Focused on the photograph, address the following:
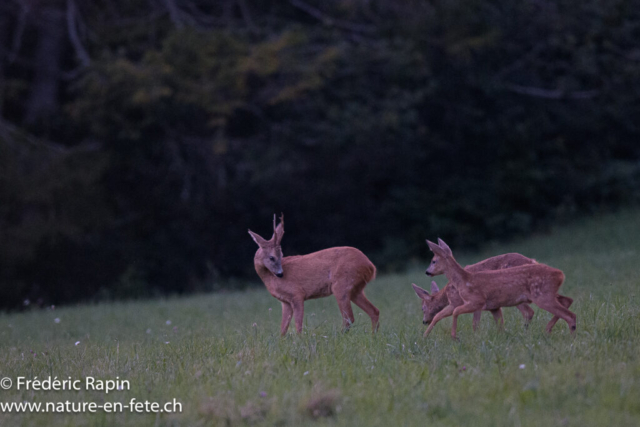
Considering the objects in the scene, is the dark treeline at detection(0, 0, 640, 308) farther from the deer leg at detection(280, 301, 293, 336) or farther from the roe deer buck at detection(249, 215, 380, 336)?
the roe deer buck at detection(249, 215, 380, 336)

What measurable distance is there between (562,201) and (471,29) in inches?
284

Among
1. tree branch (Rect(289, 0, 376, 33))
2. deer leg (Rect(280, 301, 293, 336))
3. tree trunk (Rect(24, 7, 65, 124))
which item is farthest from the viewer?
tree branch (Rect(289, 0, 376, 33))

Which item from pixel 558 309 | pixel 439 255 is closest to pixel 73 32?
pixel 439 255

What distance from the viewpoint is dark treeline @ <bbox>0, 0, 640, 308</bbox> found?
64.2 ft

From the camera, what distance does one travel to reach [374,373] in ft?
18.0

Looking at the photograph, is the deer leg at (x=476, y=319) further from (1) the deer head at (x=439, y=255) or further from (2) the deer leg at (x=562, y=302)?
(2) the deer leg at (x=562, y=302)

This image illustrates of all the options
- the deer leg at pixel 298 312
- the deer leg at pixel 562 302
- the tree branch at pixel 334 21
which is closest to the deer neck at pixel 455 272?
the deer leg at pixel 562 302

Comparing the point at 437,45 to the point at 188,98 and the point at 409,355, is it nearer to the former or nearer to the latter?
the point at 188,98

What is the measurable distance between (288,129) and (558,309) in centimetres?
1624

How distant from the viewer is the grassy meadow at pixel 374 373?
4578mm

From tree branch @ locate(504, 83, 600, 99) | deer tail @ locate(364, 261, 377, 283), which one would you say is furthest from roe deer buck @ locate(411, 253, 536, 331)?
tree branch @ locate(504, 83, 600, 99)

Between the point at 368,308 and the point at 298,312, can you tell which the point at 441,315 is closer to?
the point at 368,308

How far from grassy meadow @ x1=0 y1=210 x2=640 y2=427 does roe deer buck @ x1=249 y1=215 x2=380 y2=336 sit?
36 cm

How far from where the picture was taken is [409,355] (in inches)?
238
